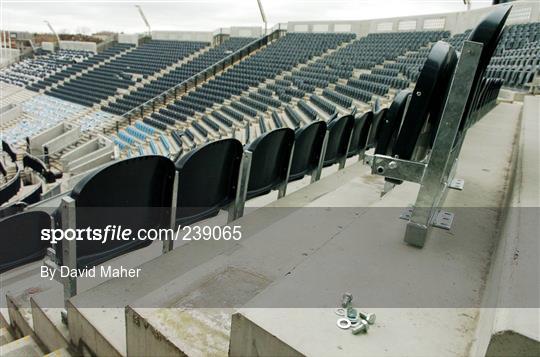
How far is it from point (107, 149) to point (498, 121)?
11654 mm

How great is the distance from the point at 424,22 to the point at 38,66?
2673 cm

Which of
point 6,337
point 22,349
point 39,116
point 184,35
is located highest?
point 184,35

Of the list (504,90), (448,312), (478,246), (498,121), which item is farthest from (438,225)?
(504,90)

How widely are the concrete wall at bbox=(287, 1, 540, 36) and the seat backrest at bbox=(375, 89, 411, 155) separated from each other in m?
12.5

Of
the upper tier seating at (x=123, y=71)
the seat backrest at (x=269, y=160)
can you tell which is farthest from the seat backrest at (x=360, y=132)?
the upper tier seating at (x=123, y=71)

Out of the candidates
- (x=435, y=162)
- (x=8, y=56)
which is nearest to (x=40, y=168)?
(x=435, y=162)

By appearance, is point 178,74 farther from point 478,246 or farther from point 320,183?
point 478,246

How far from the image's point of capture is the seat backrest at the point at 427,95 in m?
1.25

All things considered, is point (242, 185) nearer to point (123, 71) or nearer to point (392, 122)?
point (392, 122)

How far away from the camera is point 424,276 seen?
3.99ft

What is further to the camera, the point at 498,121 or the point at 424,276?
the point at 498,121
